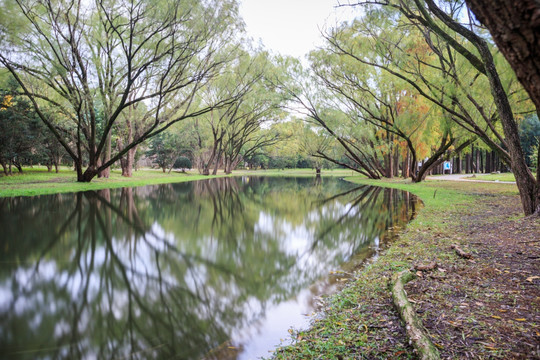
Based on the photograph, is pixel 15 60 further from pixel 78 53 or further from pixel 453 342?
pixel 453 342

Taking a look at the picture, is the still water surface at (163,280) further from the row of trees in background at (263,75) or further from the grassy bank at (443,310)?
the row of trees in background at (263,75)

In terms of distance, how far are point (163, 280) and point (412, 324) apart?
3.19 m

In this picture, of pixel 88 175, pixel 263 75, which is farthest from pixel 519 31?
pixel 263 75

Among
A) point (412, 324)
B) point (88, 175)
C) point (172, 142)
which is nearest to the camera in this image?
point (412, 324)

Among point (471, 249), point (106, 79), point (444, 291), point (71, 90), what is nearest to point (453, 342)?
point (444, 291)

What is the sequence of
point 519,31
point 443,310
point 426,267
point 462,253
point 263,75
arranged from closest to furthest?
point 519,31 → point 443,310 → point 426,267 → point 462,253 → point 263,75

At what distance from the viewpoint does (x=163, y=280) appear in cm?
434

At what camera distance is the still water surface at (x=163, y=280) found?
113 inches

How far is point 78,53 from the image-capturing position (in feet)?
55.5

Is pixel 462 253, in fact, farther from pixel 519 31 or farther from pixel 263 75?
pixel 263 75

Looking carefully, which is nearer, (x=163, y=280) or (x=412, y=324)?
(x=412, y=324)

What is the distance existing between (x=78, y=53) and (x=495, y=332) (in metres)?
20.5

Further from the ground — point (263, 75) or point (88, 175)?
point (263, 75)

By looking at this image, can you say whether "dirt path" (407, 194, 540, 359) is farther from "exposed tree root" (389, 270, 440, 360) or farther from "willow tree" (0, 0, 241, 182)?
"willow tree" (0, 0, 241, 182)
